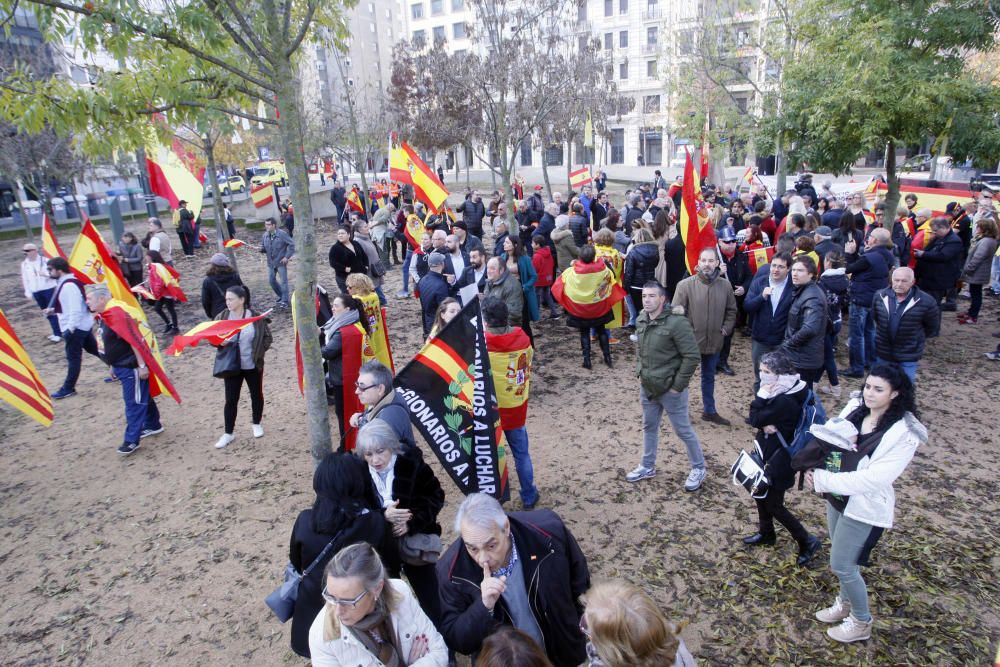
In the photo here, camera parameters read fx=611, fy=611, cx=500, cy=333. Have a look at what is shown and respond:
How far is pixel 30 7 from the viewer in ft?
15.4

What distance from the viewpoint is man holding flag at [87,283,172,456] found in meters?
6.44

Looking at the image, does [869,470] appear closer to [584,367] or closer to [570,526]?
[570,526]

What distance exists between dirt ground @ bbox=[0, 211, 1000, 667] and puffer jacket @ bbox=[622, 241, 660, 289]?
161cm

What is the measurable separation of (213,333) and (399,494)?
3693mm

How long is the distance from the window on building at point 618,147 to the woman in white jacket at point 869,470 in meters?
59.6

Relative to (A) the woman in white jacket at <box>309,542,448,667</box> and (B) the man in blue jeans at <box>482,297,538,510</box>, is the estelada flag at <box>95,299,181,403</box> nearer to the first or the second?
(B) the man in blue jeans at <box>482,297,538,510</box>

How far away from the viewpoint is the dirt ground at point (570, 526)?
4.02 meters

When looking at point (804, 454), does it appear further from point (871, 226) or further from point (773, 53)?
point (773, 53)

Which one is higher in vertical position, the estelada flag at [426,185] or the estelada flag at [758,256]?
the estelada flag at [426,185]

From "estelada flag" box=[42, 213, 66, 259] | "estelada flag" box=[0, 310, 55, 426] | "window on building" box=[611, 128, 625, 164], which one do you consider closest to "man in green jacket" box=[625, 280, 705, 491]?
"estelada flag" box=[0, 310, 55, 426]

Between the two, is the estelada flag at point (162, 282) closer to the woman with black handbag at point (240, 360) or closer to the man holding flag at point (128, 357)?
the man holding flag at point (128, 357)

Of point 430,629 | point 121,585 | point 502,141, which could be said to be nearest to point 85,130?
point 121,585

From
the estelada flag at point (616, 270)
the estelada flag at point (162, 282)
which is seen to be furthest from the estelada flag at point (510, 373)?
the estelada flag at point (162, 282)

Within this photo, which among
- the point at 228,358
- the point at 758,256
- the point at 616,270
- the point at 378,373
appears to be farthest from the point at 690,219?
the point at 228,358
